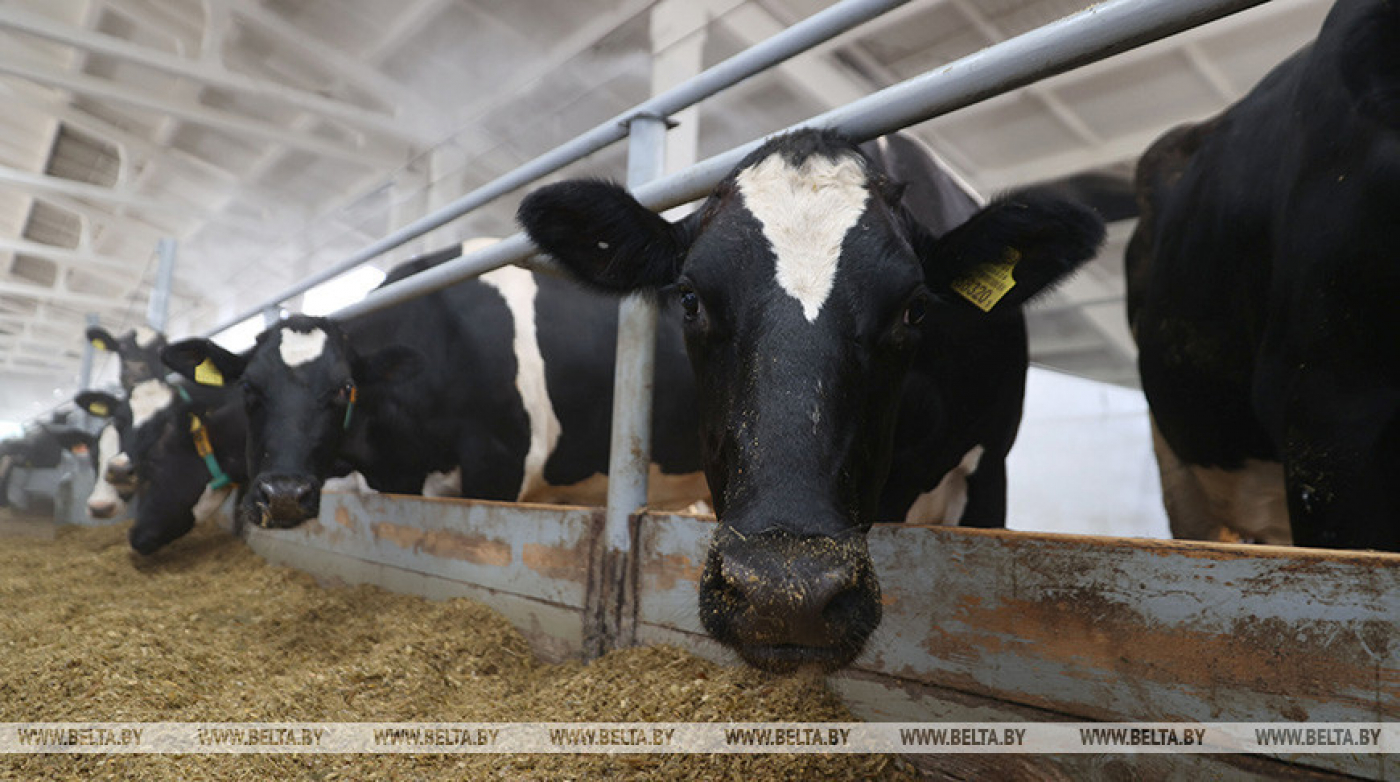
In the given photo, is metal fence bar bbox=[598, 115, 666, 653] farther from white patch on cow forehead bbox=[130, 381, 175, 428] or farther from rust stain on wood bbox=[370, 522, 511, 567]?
white patch on cow forehead bbox=[130, 381, 175, 428]

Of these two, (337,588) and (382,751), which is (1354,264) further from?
(337,588)

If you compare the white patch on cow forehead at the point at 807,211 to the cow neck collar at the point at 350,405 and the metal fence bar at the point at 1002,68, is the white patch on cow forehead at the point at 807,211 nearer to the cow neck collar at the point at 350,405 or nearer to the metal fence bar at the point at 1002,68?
the metal fence bar at the point at 1002,68

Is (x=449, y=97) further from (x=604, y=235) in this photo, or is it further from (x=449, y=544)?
(x=604, y=235)

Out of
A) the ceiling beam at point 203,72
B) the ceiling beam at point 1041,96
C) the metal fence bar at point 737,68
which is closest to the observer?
the metal fence bar at point 737,68

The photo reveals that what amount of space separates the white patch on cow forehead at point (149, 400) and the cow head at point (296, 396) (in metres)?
1.88

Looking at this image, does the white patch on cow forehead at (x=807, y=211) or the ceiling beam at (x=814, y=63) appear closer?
the white patch on cow forehead at (x=807, y=211)

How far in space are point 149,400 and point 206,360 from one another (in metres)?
2.13

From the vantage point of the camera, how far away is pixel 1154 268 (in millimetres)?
2932

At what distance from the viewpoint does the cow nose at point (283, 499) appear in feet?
10.3

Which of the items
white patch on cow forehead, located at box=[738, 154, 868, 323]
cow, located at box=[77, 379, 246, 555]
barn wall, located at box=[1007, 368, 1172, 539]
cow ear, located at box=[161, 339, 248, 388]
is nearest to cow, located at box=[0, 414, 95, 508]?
cow, located at box=[77, 379, 246, 555]

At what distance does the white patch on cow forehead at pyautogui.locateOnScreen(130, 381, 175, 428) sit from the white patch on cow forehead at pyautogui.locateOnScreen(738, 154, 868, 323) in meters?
5.46

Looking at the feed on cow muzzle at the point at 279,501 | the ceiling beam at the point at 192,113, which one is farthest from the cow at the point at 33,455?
the feed on cow muzzle at the point at 279,501

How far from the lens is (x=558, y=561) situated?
216 cm

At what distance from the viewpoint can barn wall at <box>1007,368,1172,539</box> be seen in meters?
12.3
